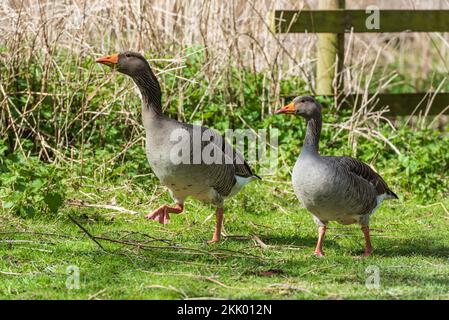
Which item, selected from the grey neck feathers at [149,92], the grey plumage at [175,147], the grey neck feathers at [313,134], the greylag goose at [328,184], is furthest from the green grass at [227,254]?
the grey neck feathers at [149,92]

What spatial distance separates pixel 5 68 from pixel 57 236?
2.91m

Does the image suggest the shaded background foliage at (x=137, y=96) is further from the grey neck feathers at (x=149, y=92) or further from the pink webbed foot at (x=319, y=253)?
the pink webbed foot at (x=319, y=253)

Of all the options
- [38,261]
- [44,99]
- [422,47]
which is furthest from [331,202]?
[422,47]

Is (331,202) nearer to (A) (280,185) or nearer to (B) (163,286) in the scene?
(B) (163,286)

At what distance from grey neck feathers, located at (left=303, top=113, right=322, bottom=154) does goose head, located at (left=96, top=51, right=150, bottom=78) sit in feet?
4.91

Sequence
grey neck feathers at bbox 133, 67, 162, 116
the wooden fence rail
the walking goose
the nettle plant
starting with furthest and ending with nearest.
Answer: the wooden fence rail, the nettle plant, grey neck feathers at bbox 133, 67, 162, 116, the walking goose

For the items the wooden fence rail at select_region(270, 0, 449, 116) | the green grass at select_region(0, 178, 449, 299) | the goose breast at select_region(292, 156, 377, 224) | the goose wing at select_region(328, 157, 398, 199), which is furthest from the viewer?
the wooden fence rail at select_region(270, 0, 449, 116)

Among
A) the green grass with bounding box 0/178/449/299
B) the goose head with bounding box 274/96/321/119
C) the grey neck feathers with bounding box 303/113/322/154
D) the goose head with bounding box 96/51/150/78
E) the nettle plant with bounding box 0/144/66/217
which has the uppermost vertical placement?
the goose head with bounding box 96/51/150/78

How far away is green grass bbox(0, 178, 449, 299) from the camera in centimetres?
506

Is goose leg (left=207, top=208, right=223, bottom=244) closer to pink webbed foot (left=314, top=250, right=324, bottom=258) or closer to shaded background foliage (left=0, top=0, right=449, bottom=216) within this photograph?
pink webbed foot (left=314, top=250, right=324, bottom=258)

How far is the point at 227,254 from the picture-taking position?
6.09 metres

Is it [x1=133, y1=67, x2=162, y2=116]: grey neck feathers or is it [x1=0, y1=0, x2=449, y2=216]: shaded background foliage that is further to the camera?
[x1=0, y1=0, x2=449, y2=216]: shaded background foliage

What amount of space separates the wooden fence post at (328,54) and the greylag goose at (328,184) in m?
3.53

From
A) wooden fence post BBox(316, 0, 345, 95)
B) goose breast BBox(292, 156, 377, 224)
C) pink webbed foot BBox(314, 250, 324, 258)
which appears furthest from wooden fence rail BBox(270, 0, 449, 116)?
pink webbed foot BBox(314, 250, 324, 258)
